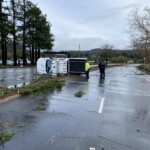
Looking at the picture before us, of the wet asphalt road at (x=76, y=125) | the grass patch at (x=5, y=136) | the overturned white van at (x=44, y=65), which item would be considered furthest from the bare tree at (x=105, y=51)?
the grass patch at (x=5, y=136)

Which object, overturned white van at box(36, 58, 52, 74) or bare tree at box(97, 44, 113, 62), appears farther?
bare tree at box(97, 44, 113, 62)

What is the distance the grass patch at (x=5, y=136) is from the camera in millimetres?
8072

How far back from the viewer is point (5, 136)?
8258 mm

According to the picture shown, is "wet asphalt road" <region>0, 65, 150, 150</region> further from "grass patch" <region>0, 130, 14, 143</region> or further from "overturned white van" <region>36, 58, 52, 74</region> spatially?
"overturned white van" <region>36, 58, 52, 74</region>

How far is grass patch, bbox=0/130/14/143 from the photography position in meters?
8.07

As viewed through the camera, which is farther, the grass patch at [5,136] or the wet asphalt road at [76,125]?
the grass patch at [5,136]

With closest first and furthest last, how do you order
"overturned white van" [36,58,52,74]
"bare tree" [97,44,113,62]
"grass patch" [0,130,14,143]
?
"grass patch" [0,130,14,143]
"overturned white van" [36,58,52,74]
"bare tree" [97,44,113,62]

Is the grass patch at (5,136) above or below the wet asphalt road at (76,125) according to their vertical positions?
above

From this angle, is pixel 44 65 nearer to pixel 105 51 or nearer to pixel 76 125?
pixel 76 125

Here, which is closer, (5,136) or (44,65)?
(5,136)

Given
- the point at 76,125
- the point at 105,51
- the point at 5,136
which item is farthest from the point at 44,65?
the point at 105,51

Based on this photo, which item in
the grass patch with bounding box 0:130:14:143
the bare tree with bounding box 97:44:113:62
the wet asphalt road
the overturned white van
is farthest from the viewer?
the bare tree with bounding box 97:44:113:62

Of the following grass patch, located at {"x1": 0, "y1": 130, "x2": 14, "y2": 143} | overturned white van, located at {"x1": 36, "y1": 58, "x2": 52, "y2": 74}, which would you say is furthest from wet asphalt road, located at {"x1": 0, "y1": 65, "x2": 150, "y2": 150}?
overturned white van, located at {"x1": 36, "y1": 58, "x2": 52, "y2": 74}

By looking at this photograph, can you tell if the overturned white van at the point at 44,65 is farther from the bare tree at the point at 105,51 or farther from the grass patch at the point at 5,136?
the bare tree at the point at 105,51
